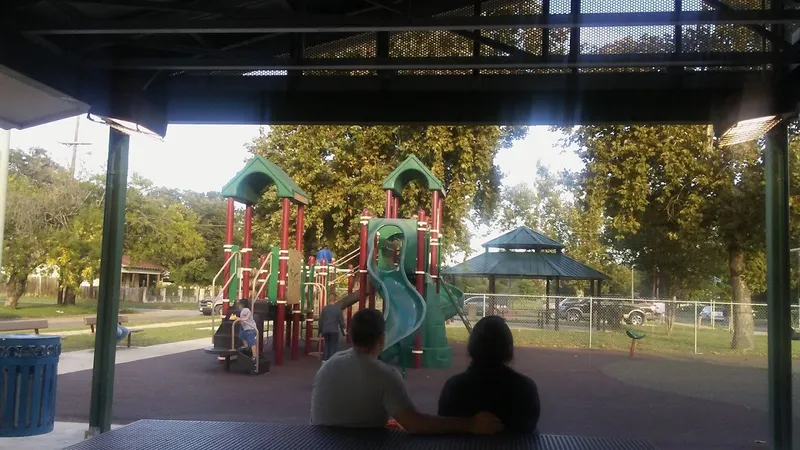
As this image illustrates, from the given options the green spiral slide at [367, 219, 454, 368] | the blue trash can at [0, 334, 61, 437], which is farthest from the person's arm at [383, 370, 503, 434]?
the green spiral slide at [367, 219, 454, 368]

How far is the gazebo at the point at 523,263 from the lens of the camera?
28.3m

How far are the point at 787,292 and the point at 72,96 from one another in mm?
6295

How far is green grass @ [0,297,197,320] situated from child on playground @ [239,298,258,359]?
15608mm

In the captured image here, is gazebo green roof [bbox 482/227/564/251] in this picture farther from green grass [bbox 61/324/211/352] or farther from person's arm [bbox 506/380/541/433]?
person's arm [bbox 506/380/541/433]

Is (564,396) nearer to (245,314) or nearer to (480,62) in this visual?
(245,314)

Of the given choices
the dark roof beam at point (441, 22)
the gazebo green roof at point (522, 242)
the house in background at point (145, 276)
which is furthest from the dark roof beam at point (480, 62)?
the house in background at point (145, 276)

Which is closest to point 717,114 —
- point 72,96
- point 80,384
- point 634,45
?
point 634,45

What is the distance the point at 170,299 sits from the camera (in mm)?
54438

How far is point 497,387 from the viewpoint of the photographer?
3.36 m

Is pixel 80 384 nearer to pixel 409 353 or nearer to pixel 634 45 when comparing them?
pixel 409 353

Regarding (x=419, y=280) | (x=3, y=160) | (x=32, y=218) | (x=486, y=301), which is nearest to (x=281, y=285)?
(x=419, y=280)

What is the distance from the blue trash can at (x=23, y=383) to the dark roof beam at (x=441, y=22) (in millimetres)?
3622

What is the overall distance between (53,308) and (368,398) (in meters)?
37.8

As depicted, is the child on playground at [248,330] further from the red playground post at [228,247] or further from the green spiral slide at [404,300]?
the green spiral slide at [404,300]
